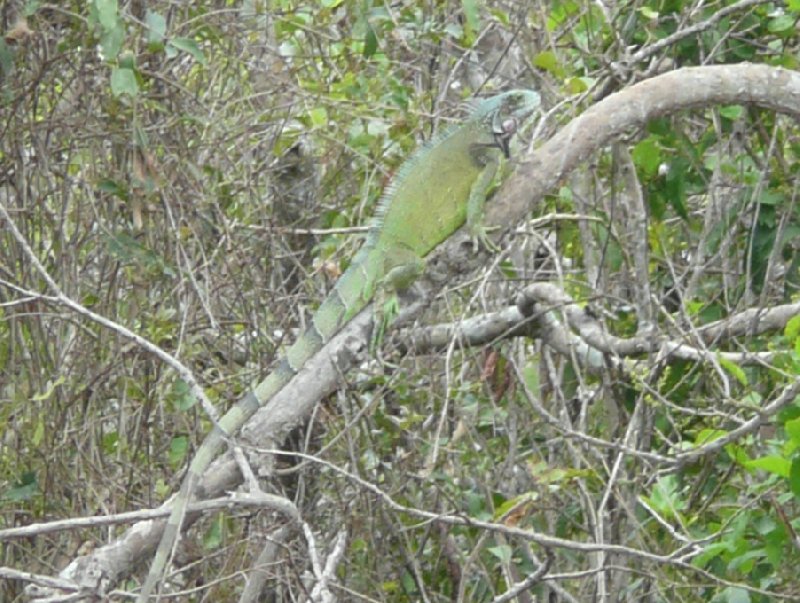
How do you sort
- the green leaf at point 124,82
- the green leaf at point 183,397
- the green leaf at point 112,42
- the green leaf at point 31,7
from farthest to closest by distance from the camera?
the green leaf at point 183,397 → the green leaf at point 31,7 → the green leaf at point 124,82 → the green leaf at point 112,42

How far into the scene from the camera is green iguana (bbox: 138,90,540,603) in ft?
12.8

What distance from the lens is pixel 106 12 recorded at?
3506mm

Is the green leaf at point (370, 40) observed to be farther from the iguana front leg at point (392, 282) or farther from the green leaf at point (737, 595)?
the green leaf at point (737, 595)

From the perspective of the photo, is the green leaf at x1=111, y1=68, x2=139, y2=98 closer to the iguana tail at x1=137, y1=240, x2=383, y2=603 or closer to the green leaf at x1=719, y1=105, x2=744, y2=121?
the iguana tail at x1=137, y1=240, x2=383, y2=603

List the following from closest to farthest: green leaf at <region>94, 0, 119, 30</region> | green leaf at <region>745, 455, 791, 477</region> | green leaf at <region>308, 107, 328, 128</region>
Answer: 1. green leaf at <region>745, 455, 791, 477</region>
2. green leaf at <region>94, 0, 119, 30</region>
3. green leaf at <region>308, 107, 328, 128</region>

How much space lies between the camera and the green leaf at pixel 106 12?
3.49 metres

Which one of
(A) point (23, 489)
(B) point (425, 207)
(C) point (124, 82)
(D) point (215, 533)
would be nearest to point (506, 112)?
(B) point (425, 207)

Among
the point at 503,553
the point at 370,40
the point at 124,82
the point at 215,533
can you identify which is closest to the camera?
the point at 124,82

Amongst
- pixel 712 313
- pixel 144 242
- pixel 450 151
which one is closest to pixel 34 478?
pixel 144 242

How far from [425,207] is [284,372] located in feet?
3.15

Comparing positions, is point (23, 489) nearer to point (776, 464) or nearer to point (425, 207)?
point (425, 207)

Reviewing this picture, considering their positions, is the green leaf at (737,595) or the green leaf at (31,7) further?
the green leaf at (31,7)

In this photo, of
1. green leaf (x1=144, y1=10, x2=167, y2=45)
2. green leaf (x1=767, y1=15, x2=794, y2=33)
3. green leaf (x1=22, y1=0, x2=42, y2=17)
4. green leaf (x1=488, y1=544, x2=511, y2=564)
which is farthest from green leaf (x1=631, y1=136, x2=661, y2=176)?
green leaf (x1=22, y1=0, x2=42, y2=17)

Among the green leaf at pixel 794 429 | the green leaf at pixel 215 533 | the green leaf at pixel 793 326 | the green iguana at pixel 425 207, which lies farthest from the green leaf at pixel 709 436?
the green leaf at pixel 215 533
